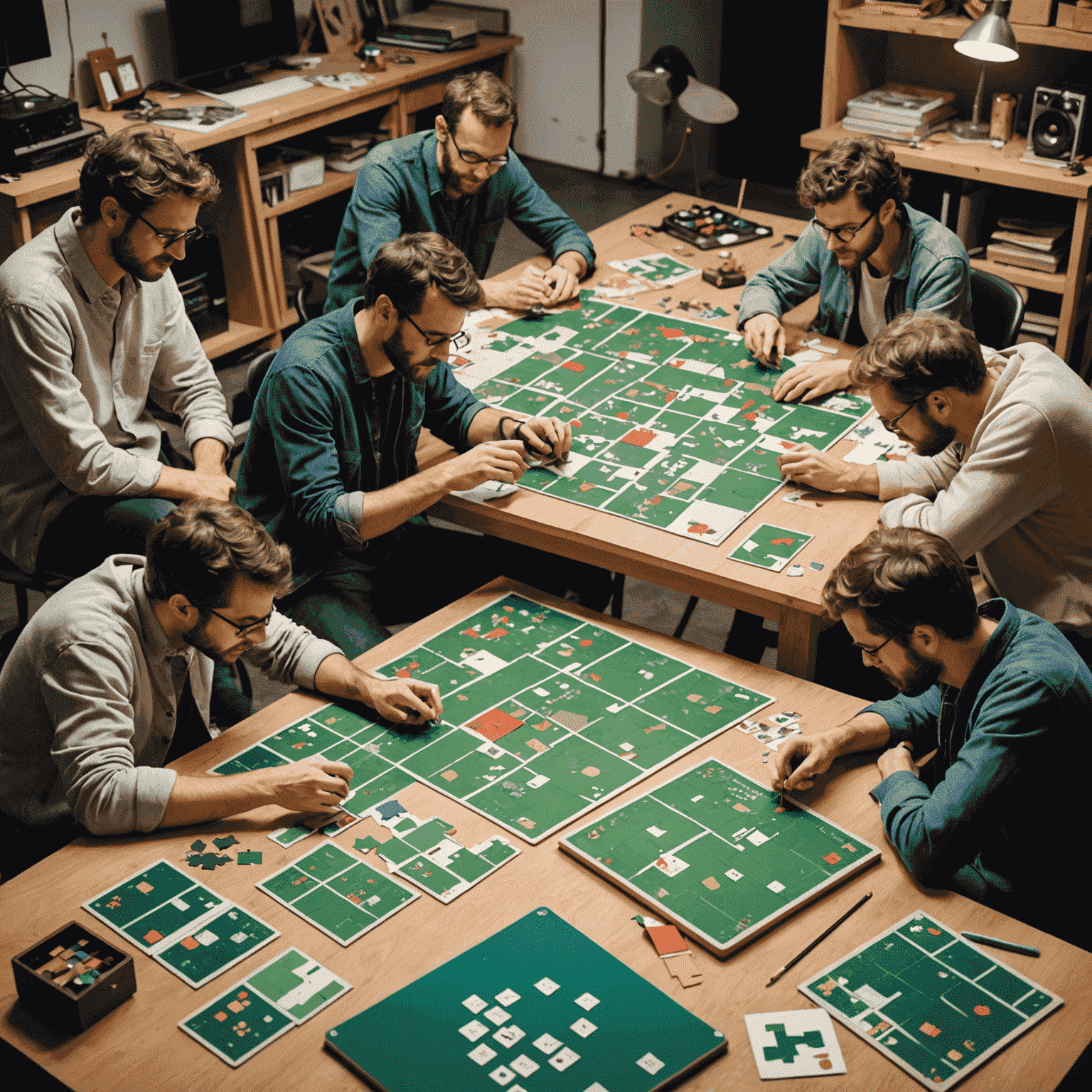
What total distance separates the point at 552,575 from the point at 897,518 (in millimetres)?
1067

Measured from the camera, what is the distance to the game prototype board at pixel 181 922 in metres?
1.88

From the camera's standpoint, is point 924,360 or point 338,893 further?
point 924,360

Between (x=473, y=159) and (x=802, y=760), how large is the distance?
2295 mm

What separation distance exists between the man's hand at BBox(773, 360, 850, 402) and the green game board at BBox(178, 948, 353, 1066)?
6.59ft

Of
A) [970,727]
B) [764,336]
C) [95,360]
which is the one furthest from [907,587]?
[95,360]

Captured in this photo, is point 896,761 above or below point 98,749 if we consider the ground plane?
below

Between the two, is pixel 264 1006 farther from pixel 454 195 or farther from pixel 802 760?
pixel 454 195

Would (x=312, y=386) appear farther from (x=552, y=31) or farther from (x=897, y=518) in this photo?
(x=552, y=31)

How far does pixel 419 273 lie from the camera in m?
2.79

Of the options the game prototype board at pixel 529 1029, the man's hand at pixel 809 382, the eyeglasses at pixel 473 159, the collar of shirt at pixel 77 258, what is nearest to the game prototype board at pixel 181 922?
the game prototype board at pixel 529 1029

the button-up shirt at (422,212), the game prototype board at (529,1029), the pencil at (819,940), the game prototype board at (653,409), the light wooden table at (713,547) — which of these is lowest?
the pencil at (819,940)

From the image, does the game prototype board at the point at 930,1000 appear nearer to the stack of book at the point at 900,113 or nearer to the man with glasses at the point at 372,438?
the man with glasses at the point at 372,438

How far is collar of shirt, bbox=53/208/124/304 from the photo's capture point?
3.00 meters

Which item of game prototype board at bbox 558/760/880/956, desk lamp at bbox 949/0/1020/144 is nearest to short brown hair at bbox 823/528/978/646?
game prototype board at bbox 558/760/880/956
